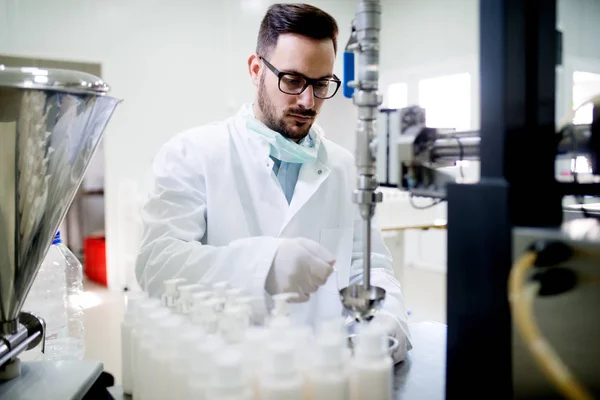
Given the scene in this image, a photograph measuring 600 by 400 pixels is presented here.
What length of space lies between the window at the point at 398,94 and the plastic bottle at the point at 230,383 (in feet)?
14.0

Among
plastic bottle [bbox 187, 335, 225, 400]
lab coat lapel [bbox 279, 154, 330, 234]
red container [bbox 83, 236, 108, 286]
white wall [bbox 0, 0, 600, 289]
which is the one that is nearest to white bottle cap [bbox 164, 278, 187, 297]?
plastic bottle [bbox 187, 335, 225, 400]

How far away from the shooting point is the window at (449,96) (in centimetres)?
375

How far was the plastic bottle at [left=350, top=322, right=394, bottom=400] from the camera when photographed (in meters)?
0.55

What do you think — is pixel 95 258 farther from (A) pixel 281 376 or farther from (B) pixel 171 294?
(A) pixel 281 376

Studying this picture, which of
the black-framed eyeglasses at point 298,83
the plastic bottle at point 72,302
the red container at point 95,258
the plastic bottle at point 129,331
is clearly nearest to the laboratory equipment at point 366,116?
the plastic bottle at point 129,331

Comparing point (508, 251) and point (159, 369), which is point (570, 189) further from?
point (159, 369)

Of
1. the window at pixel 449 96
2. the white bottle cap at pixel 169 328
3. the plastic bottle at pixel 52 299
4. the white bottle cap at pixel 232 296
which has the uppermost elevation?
the window at pixel 449 96

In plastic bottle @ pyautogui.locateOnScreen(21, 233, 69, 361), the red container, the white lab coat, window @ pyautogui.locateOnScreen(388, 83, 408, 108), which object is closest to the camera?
the white lab coat

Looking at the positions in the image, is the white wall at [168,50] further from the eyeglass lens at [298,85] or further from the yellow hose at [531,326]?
the yellow hose at [531,326]

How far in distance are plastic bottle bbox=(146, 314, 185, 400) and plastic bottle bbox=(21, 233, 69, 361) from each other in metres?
0.92

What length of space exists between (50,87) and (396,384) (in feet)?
2.33

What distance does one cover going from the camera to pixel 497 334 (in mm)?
522

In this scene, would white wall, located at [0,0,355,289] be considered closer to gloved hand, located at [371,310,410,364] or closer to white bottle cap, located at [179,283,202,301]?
gloved hand, located at [371,310,410,364]

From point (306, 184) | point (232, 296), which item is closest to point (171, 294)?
point (232, 296)
